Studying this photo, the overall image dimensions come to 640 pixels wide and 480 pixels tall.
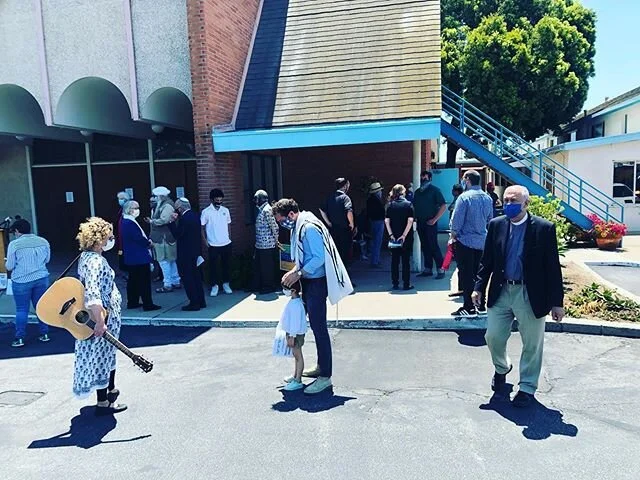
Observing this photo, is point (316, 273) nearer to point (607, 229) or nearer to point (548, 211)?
point (548, 211)

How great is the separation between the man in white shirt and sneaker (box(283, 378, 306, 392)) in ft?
13.9

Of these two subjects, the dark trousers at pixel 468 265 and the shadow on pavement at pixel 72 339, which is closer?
the shadow on pavement at pixel 72 339

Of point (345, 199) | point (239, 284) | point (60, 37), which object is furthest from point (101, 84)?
point (345, 199)

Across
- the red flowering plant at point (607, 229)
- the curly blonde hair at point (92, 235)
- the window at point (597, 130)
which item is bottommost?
the red flowering plant at point (607, 229)

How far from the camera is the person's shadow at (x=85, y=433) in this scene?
4.21m

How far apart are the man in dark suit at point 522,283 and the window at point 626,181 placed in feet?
53.3

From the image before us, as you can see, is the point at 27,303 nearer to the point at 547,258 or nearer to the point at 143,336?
the point at 143,336

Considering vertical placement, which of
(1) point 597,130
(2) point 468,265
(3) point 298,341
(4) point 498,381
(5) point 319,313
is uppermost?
(1) point 597,130

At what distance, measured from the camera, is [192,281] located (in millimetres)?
8039

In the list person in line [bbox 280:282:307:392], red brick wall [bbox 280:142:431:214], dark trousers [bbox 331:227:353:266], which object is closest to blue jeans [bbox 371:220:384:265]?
dark trousers [bbox 331:227:353:266]

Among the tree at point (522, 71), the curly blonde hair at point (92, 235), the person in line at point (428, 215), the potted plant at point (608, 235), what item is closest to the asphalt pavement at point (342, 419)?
the curly blonde hair at point (92, 235)

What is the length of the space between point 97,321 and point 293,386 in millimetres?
1877

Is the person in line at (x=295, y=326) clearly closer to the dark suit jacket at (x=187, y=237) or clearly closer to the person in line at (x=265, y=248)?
the dark suit jacket at (x=187, y=237)

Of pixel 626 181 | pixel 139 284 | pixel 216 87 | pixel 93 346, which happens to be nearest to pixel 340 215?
pixel 139 284
